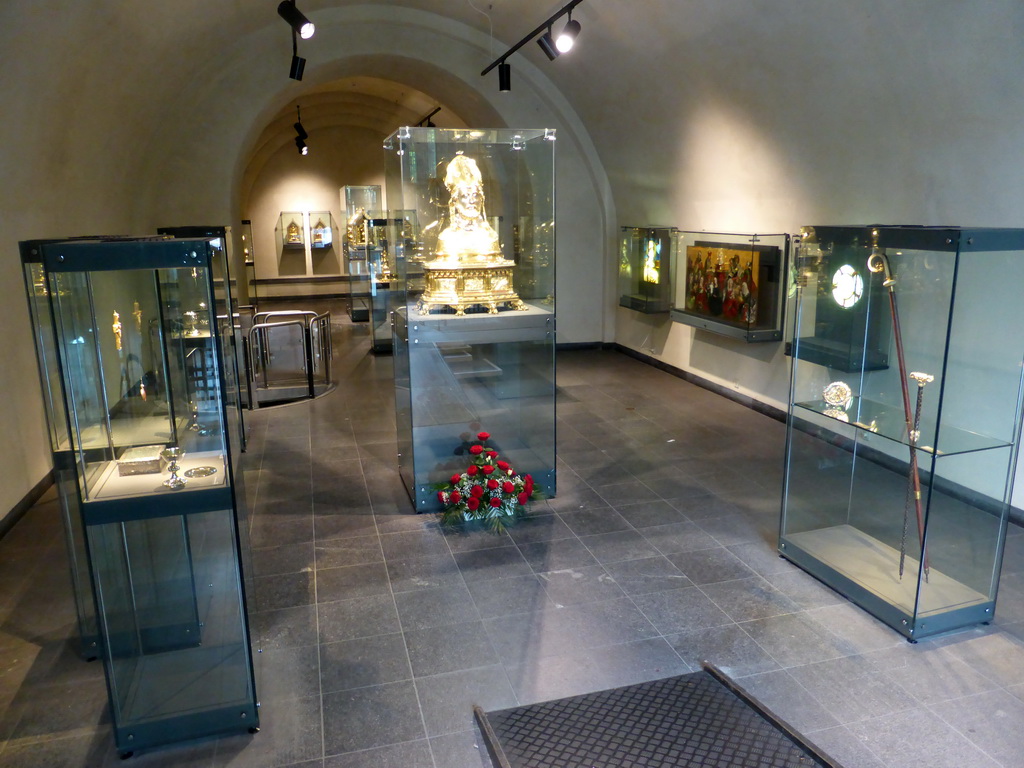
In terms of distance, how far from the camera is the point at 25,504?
571 centimetres

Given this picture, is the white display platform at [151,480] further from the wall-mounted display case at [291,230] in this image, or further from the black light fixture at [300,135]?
the wall-mounted display case at [291,230]

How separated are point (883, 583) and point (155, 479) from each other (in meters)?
3.75

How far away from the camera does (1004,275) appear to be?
12.5 feet

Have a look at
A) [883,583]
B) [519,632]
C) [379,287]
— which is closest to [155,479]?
[519,632]

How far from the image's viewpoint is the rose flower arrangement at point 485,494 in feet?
17.8

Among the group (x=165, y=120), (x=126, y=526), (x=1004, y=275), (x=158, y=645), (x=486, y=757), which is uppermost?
(x=165, y=120)

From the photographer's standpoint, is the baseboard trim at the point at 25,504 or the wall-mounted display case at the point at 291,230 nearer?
the baseboard trim at the point at 25,504

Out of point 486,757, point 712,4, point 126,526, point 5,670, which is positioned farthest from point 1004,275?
point 5,670

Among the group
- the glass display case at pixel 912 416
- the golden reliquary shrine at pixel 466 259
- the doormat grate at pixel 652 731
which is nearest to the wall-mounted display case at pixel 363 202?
the golden reliquary shrine at pixel 466 259

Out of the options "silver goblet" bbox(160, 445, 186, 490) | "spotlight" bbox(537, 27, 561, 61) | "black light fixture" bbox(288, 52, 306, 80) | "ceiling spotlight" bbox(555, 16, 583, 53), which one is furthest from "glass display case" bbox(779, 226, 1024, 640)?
"black light fixture" bbox(288, 52, 306, 80)

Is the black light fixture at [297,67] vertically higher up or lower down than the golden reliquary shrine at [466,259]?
higher up

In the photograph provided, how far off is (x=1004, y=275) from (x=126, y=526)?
4250 mm

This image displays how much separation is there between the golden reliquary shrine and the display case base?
2699 mm

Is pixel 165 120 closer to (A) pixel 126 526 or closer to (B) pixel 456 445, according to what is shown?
(B) pixel 456 445
